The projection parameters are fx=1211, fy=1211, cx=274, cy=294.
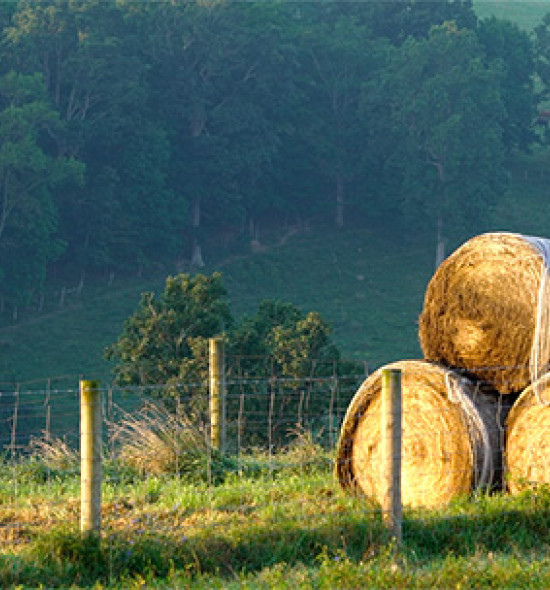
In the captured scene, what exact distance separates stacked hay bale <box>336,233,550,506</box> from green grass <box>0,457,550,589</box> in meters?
0.39

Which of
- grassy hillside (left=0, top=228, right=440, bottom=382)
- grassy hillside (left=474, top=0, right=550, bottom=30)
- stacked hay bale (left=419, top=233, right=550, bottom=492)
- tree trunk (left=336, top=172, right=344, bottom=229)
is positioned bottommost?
grassy hillside (left=0, top=228, right=440, bottom=382)

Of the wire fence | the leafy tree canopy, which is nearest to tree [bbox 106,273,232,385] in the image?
the leafy tree canopy

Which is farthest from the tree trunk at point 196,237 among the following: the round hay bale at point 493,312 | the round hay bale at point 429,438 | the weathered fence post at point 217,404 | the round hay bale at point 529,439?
the round hay bale at point 529,439

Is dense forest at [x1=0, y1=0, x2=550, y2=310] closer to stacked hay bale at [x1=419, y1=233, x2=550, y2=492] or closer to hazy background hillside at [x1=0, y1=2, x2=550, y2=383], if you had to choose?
hazy background hillside at [x1=0, y1=2, x2=550, y2=383]

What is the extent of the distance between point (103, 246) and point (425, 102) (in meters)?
19.3

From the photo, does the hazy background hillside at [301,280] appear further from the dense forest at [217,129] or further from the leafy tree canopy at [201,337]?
the leafy tree canopy at [201,337]

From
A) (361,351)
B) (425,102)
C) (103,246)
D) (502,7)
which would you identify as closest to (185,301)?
(361,351)

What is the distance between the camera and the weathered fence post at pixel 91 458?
7.78 m

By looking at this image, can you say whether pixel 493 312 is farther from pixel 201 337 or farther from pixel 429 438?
pixel 201 337

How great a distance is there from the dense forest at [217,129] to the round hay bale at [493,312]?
39.7 meters

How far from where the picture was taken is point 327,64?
6688cm

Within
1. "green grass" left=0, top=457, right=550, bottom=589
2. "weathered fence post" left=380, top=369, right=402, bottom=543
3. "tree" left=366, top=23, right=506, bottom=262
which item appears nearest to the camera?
"green grass" left=0, top=457, right=550, bottom=589

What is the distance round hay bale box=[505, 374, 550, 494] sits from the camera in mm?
9141

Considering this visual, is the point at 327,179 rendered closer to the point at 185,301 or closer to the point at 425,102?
the point at 425,102
